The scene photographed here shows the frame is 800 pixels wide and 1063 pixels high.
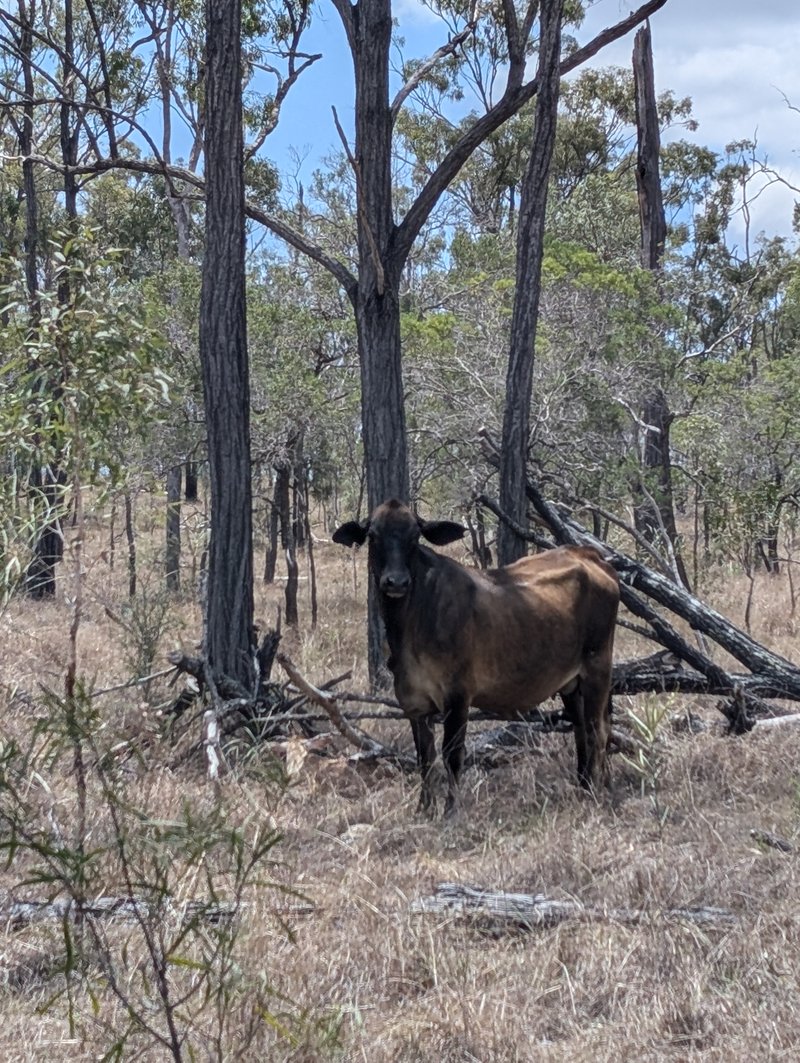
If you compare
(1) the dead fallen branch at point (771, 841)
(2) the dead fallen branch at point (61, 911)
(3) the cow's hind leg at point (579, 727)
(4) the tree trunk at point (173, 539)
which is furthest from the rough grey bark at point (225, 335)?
(4) the tree trunk at point (173, 539)

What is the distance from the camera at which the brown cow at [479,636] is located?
22.3 feet

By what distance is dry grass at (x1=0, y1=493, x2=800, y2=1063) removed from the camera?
3805 millimetres

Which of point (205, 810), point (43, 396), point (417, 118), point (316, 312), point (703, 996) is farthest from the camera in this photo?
point (417, 118)

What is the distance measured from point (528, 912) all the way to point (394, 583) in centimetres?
211

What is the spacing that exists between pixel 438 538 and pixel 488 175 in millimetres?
31480

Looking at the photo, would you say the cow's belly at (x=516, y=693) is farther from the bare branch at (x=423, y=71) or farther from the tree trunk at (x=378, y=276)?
the bare branch at (x=423, y=71)

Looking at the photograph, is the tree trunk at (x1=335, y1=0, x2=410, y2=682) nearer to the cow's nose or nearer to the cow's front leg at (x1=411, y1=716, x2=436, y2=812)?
the cow's front leg at (x1=411, y1=716, x2=436, y2=812)

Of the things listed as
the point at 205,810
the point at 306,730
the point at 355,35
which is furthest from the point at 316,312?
the point at 205,810

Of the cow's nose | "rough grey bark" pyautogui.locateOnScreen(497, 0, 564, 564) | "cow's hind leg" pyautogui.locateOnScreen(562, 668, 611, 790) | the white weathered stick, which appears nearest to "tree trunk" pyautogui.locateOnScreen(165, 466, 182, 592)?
"rough grey bark" pyautogui.locateOnScreen(497, 0, 564, 564)

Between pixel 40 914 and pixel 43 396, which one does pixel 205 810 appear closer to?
pixel 40 914

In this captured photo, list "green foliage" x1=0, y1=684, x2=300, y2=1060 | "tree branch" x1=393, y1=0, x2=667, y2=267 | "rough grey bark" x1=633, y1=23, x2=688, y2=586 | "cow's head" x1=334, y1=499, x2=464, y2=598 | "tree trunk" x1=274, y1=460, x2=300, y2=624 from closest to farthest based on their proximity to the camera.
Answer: "green foliage" x1=0, y1=684, x2=300, y2=1060, "cow's head" x1=334, y1=499, x2=464, y2=598, "tree branch" x1=393, y1=0, x2=667, y2=267, "tree trunk" x1=274, y1=460, x2=300, y2=624, "rough grey bark" x1=633, y1=23, x2=688, y2=586

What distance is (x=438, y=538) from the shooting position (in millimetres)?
7031

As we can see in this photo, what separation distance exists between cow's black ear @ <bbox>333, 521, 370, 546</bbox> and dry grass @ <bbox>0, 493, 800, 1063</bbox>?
1.39m

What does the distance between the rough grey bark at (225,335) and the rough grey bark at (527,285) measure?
2270mm
